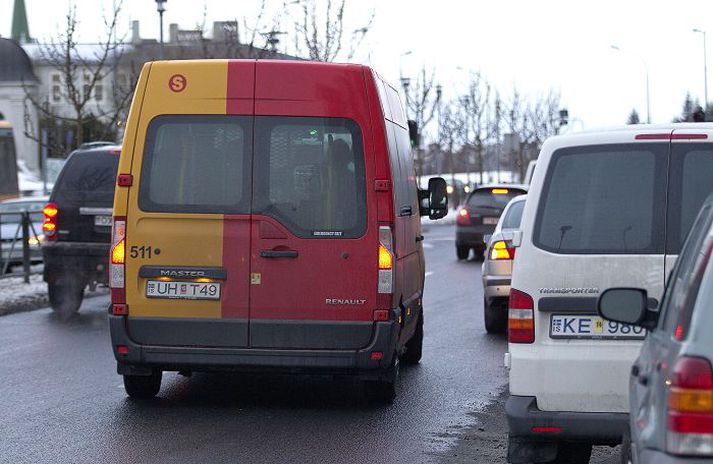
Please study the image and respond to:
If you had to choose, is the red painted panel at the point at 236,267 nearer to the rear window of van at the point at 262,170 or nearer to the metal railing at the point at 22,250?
the rear window of van at the point at 262,170

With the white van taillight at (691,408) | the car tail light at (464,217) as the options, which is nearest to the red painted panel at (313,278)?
the white van taillight at (691,408)

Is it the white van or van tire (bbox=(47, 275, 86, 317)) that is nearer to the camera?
the white van

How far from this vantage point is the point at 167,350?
355 inches

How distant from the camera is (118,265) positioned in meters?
9.06

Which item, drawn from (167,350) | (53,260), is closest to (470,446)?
(167,350)

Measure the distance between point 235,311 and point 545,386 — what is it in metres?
3.15

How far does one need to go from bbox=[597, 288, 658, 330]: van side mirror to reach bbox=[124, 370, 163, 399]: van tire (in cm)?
548

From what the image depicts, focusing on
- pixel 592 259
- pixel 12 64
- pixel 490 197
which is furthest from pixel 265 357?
pixel 12 64

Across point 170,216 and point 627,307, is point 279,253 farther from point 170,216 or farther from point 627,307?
Result: point 627,307

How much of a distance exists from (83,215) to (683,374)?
12.9 m

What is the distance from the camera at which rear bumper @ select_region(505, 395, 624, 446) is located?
629 cm

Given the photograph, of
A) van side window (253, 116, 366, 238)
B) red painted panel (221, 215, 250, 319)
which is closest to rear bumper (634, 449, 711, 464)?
van side window (253, 116, 366, 238)

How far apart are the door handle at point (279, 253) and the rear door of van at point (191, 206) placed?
13 cm

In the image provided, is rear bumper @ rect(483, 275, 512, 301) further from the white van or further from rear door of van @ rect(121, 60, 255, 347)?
the white van
